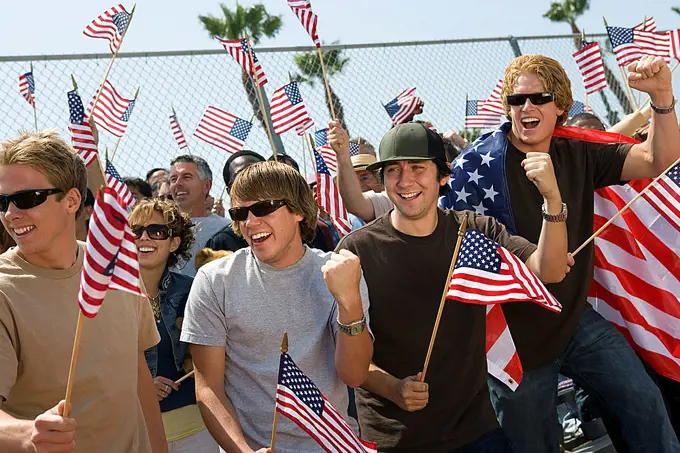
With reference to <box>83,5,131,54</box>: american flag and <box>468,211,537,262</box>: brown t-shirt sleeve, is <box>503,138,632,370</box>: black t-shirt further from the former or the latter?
<box>83,5,131,54</box>: american flag

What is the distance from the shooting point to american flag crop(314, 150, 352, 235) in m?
6.75

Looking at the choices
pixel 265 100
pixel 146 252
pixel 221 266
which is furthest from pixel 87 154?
pixel 221 266

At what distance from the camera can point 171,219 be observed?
530 centimetres

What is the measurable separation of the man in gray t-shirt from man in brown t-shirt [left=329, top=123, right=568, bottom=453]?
28 cm

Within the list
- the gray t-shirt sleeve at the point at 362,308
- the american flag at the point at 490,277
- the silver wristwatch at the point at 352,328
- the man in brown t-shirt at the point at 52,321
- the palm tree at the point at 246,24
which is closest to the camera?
the man in brown t-shirt at the point at 52,321

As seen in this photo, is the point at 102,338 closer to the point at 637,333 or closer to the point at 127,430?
the point at 127,430

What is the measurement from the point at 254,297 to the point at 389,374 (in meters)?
0.72

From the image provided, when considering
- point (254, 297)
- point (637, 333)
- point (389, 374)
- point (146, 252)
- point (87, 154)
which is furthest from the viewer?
point (87, 154)

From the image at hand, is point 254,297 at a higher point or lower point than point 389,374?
higher

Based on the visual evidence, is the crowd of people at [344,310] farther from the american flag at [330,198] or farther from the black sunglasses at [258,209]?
the american flag at [330,198]

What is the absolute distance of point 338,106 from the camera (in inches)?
336

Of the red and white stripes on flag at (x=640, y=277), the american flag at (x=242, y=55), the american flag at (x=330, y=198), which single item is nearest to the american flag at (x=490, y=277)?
the red and white stripes on flag at (x=640, y=277)

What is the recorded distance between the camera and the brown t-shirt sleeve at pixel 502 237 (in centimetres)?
448

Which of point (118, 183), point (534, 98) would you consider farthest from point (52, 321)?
point (118, 183)
